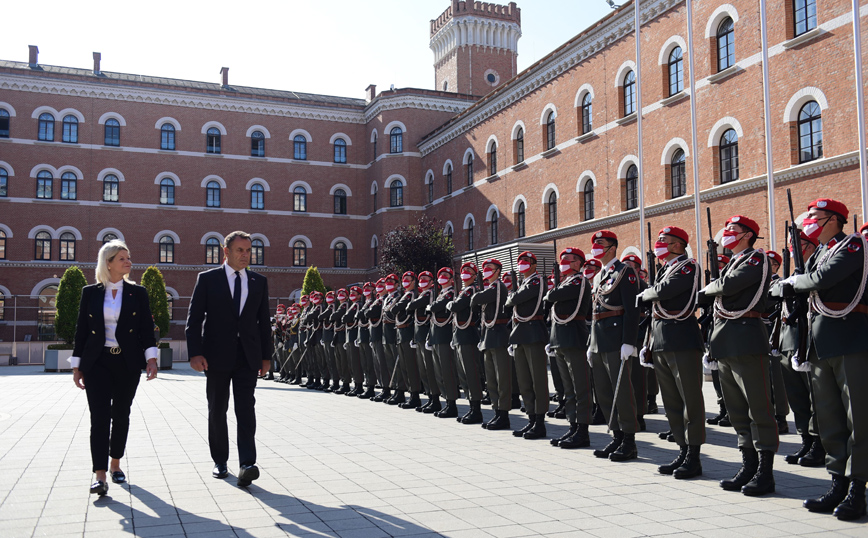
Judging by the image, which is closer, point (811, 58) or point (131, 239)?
point (811, 58)

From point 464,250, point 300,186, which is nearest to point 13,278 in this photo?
point 300,186

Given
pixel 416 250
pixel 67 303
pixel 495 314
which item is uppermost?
pixel 416 250

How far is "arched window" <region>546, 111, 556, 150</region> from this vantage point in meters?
29.0

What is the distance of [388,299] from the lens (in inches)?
547

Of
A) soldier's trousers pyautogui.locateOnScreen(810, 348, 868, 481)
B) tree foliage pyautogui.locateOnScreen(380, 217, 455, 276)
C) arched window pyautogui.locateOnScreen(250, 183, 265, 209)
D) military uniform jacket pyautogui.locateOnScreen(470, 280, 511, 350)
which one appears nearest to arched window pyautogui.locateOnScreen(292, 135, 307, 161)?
arched window pyautogui.locateOnScreen(250, 183, 265, 209)

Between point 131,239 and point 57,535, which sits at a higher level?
point 131,239

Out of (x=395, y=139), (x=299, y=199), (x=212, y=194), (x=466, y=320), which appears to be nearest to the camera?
(x=466, y=320)

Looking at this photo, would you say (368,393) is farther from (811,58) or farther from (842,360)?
(811,58)

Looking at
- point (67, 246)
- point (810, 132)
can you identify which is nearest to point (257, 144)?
point (67, 246)

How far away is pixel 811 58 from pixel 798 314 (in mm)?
14186

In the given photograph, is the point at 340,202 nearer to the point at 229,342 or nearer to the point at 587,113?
the point at 587,113

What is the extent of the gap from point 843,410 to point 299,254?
131 ft

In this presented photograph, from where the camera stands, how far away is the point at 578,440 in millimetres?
8547

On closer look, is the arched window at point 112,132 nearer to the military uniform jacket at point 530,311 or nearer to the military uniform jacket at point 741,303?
the military uniform jacket at point 530,311
